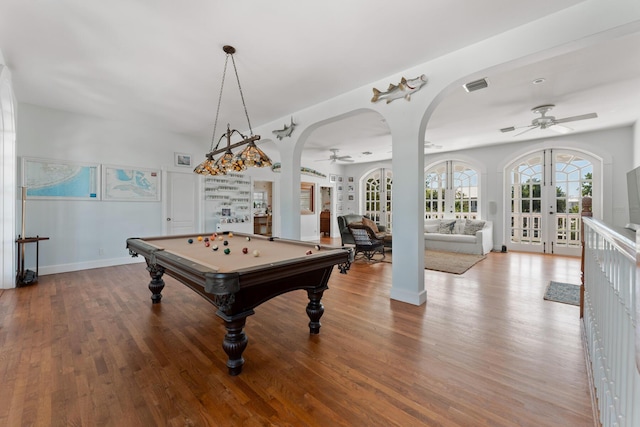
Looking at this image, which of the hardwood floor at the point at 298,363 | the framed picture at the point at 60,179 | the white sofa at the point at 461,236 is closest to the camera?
the hardwood floor at the point at 298,363

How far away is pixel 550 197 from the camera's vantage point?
6695 mm

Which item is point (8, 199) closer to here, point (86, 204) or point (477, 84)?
point (86, 204)

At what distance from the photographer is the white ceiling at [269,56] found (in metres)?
2.35

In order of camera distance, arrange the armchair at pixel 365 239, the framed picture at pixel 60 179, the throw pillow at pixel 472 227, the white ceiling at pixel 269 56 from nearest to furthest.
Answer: the white ceiling at pixel 269 56
the framed picture at pixel 60 179
the armchair at pixel 365 239
the throw pillow at pixel 472 227

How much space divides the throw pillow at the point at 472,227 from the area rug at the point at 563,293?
9.44 feet

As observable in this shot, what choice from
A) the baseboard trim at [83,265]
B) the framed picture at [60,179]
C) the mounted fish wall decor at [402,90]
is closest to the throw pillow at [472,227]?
the mounted fish wall decor at [402,90]

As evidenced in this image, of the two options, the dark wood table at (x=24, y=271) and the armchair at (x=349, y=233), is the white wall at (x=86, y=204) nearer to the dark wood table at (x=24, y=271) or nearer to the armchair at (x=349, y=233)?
the dark wood table at (x=24, y=271)

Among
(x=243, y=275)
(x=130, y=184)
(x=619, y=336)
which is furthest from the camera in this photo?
(x=130, y=184)

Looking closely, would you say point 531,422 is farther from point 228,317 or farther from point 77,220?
point 77,220

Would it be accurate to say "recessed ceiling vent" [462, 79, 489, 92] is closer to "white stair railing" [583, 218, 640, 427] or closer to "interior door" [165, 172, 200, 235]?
"white stair railing" [583, 218, 640, 427]

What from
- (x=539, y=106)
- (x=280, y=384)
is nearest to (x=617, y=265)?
(x=280, y=384)

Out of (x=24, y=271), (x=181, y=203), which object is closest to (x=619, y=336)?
(x=24, y=271)

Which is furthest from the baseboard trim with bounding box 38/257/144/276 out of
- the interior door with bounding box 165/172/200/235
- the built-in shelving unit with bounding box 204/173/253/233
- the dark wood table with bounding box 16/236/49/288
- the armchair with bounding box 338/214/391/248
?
the armchair with bounding box 338/214/391/248

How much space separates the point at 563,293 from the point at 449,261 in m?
2.15
